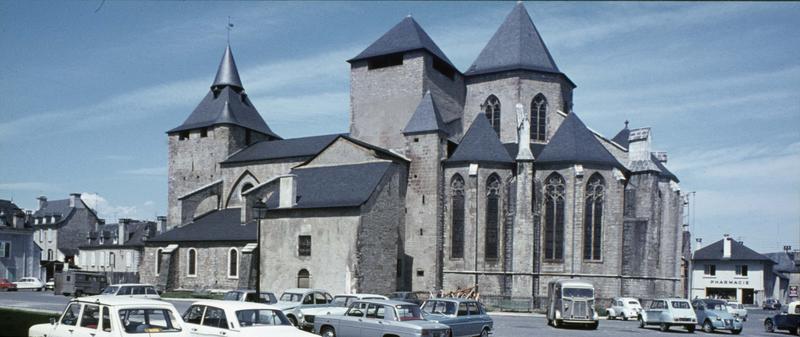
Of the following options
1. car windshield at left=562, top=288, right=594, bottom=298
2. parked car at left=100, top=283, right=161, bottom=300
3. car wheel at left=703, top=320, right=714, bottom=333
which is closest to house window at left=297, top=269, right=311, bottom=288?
parked car at left=100, top=283, right=161, bottom=300

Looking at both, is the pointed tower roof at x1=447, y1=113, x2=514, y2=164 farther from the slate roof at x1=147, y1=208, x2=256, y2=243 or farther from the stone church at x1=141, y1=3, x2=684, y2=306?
the slate roof at x1=147, y1=208, x2=256, y2=243

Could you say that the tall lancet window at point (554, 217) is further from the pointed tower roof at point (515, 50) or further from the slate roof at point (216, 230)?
the slate roof at point (216, 230)

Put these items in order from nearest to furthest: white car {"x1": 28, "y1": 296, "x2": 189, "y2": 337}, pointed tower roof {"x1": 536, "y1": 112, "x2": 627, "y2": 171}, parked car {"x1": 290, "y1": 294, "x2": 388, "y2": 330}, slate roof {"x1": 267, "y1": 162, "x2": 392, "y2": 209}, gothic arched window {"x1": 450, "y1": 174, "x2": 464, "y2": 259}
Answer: white car {"x1": 28, "y1": 296, "x2": 189, "y2": 337} < parked car {"x1": 290, "y1": 294, "x2": 388, "y2": 330} < slate roof {"x1": 267, "y1": 162, "x2": 392, "y2": 209} < pointed tower roof {"x1": 536, "y1": 112, "x2": 627, "y2": 171} < gothic arched window {"x1": 450, "y1": 174, "x2": 464, "y2": 259}

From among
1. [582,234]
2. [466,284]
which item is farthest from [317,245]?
[582,234]

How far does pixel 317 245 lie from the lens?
3731cm

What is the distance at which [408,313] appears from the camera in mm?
16984

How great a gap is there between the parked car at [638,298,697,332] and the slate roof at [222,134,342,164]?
88.1ft

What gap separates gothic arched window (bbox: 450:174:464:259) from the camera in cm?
4019

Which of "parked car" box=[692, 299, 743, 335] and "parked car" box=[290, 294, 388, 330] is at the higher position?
"parked car" box=[290, 294, 388, 330]

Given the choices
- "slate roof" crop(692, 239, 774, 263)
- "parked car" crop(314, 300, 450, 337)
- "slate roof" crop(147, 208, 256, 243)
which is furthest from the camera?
"slate roof" crop(692, 239, 774, 263)

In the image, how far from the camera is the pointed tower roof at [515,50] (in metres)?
46.2

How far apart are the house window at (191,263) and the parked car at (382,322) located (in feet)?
96.8

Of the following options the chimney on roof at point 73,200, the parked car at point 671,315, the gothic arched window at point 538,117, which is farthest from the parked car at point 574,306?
the chimney on roof at point 73,200

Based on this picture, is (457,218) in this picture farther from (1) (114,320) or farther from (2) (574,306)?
(1) (114,320)
